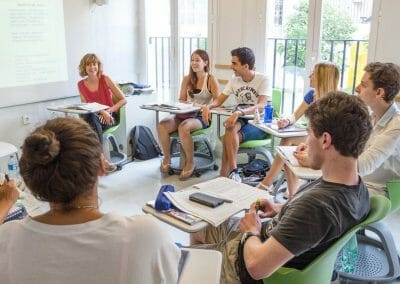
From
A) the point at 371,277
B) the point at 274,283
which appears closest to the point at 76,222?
the point at 274,283

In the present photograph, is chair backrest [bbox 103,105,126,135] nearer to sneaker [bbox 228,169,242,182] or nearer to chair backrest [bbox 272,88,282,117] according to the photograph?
sneaker [bbox 228,169,242,182]

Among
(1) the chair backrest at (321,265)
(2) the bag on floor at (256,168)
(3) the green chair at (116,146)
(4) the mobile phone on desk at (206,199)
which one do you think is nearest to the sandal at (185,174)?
(2) the bag on floor at (256,168)

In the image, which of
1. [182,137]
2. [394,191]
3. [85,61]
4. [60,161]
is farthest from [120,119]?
[60,161]

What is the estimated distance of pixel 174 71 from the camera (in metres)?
5.20

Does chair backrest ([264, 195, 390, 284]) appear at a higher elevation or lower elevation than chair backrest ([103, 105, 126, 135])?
higher

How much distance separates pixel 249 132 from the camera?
381cm

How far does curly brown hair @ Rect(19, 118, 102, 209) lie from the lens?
935mm

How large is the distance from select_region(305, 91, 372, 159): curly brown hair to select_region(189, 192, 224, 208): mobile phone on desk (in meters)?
0.49

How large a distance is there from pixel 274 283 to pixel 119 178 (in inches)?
114

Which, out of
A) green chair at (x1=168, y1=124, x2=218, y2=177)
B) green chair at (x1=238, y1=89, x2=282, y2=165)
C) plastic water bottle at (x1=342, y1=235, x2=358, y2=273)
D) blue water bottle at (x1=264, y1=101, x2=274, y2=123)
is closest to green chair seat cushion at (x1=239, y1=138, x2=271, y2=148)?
green chair at (x1=238, y1=89, x2=282, y2=165)

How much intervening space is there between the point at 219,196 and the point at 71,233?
87 centimetres

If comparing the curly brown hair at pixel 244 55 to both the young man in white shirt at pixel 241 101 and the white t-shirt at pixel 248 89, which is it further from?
the white t-shirt at pixel 248 89

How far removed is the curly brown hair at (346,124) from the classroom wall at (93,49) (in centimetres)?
325

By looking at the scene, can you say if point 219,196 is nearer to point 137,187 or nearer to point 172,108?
point 137,187
